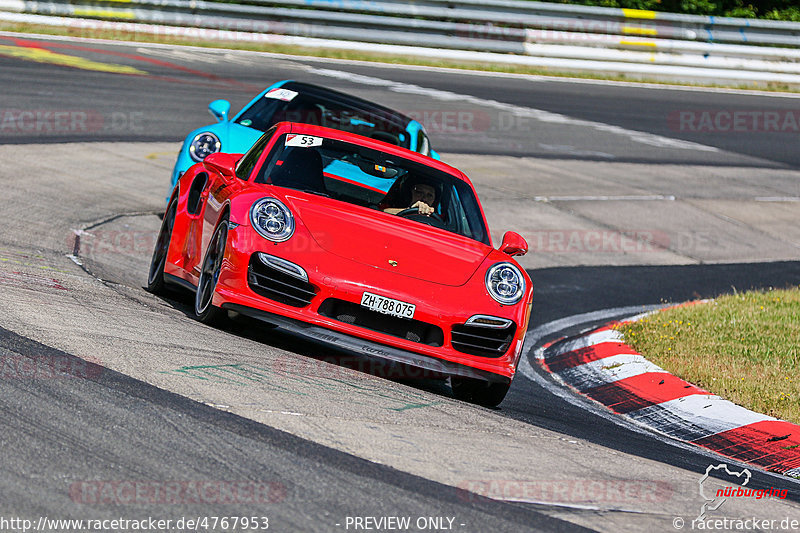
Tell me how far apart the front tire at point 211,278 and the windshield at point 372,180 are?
62 centimetres

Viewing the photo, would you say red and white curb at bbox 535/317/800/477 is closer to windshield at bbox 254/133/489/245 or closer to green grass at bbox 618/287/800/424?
green grass at bbox 618/287/800/424

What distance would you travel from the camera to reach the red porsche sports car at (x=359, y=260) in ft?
20.4

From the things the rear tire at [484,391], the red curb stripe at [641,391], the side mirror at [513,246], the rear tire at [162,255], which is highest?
the side mirror at [513,246]

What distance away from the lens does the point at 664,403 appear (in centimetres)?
750

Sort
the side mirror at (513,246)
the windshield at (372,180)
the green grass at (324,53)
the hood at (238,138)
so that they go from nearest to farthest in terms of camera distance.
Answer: the side mirror at (513,246)
the windshield at (372,180)
the hood at (238,138)
the green grass at (324,53)

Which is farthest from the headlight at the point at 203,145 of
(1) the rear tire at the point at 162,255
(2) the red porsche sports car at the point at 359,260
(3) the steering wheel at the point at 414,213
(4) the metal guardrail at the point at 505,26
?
(4) the metal guardrail at the point at 505,26

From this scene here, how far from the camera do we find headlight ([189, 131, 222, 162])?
1034 cm

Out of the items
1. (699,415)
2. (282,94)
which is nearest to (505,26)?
(282,94)

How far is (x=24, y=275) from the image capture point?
6.95 meters

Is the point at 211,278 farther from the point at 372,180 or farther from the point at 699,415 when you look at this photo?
the point at 699,415

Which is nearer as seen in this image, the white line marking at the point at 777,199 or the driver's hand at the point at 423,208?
the driver's hand at the point at 423,208

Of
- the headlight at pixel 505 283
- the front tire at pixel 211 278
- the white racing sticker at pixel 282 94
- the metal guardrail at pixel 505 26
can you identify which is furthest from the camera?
the metal guardrail at pixel 505 26

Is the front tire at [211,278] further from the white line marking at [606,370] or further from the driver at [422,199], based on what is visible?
the white line marking at [606,370]

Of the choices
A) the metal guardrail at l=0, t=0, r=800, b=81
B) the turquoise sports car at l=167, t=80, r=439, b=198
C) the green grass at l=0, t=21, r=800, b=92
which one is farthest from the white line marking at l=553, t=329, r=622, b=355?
the metal guardrail at l=0, t=0, r=800, b=81
